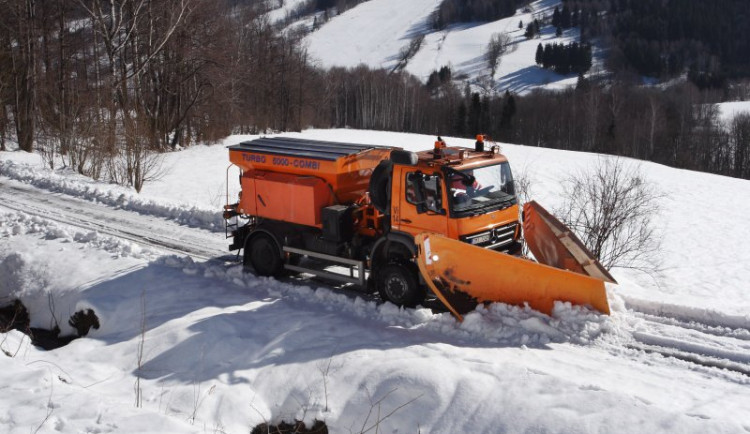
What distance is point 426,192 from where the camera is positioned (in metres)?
10.4

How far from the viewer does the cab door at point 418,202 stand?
10.3 meters

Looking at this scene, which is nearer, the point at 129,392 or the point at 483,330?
the point at 129,392

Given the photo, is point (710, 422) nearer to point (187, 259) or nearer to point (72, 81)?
point (187, 259)

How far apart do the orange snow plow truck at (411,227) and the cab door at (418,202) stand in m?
0.02

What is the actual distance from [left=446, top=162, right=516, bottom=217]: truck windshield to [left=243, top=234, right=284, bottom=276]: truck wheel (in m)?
4.02

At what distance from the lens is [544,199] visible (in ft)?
103

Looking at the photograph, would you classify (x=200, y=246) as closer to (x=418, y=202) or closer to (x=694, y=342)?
(x=418, y=202)

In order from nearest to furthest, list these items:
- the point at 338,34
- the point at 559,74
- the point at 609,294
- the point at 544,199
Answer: the point at 609,294, the point at 544,199, the point at 559,74, the point at 338,34

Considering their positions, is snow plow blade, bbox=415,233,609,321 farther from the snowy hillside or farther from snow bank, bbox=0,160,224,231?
the snowy hillside

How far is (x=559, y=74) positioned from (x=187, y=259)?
440 feet

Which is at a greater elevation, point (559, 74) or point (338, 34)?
point (338, 34)

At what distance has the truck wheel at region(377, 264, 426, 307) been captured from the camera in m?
10.5

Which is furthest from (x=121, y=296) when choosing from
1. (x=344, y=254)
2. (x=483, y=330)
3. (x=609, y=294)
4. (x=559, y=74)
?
(x=559, y=74)

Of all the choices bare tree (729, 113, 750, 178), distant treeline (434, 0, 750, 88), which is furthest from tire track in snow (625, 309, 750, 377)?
distant treeline (434, 0, 750, 88)
